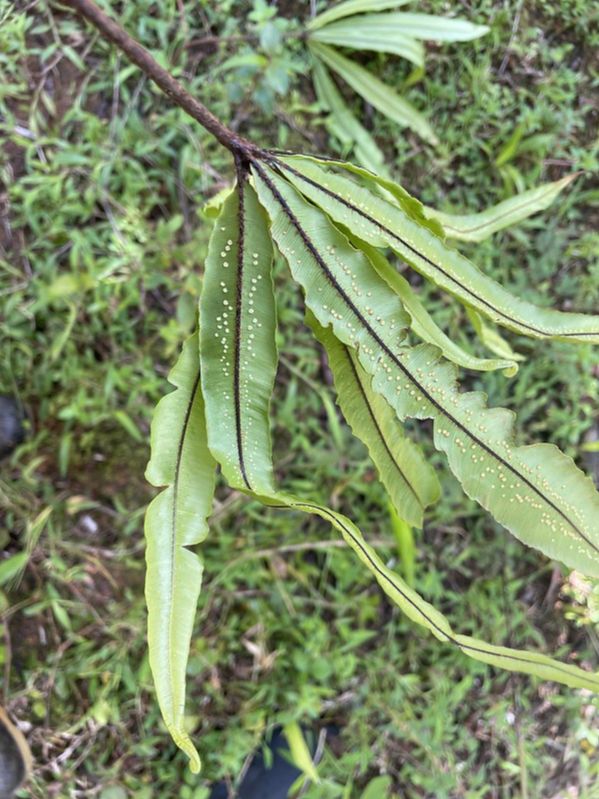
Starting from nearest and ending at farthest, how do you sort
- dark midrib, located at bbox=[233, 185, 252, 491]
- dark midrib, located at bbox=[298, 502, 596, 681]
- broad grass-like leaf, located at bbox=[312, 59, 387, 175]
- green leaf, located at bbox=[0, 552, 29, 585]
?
dark midrib, located at bbox=[298, 502, 596, 681] < dark midrib, located at bbox=[233, 185, 252, 491] < green leaf, located at bbox=[0, 552, 29, 585] < broad grass-like leaf, located at bbox=[312, 59, 387, 175]

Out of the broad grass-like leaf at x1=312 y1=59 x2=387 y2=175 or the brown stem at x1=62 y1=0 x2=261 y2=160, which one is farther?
the broad grass-like leaf at x1=312 y1=59 x2=387 y2=175

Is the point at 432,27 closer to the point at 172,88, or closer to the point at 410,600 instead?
the point at 172,88

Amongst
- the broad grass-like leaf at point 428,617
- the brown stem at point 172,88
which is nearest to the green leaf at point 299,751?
the broad grass-like leaf at point 428,617

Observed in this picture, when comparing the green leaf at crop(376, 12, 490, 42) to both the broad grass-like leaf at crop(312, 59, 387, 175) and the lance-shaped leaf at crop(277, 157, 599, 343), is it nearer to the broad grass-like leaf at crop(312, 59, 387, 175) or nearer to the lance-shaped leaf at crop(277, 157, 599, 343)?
the broad grass-like leaf at crop(312, 59, 387, 175)

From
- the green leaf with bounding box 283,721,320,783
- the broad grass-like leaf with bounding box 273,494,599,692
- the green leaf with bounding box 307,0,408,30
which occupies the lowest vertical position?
the green leaf with bounding box 283,721,320,783

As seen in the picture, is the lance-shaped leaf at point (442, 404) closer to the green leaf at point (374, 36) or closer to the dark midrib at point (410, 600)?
the dark midrib at point (410, 600)

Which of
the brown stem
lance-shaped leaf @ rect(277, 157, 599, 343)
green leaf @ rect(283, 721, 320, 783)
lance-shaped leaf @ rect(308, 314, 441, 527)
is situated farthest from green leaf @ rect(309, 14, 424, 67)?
green leaf @ rect(283, 721, 320, 783)
